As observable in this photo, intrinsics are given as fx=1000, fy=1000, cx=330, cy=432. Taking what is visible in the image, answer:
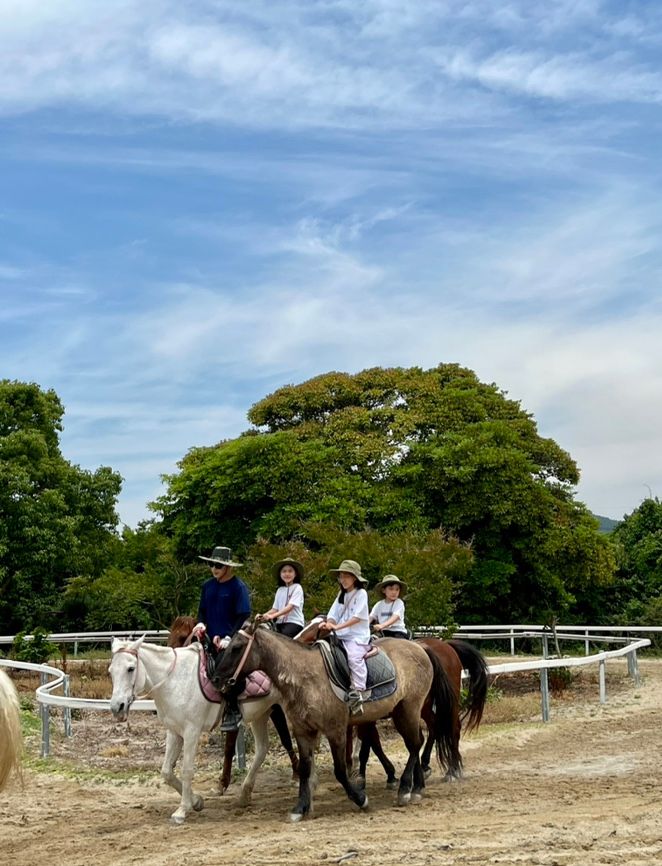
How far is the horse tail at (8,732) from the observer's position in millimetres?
7742

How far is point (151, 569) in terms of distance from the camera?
26.8 metres

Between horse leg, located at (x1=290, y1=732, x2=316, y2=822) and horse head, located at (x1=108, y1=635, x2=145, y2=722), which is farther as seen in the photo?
horse head, located at (x1=108, y1=635, x2=145, y2=722)

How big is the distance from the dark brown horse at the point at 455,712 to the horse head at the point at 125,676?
2389 millimetres

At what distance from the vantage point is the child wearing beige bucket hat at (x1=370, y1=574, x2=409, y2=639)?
36.4 feet

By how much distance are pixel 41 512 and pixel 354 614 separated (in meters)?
22.4

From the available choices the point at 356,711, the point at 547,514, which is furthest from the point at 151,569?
the point at 356,711

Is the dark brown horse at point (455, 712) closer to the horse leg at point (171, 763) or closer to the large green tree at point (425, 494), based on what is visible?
the horse leg at point (171, 763)

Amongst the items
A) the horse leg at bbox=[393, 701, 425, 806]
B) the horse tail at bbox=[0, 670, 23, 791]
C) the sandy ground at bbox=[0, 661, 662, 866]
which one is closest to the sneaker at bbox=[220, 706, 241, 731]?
the sandy ground at bbox=[0, 661, 662, 866]

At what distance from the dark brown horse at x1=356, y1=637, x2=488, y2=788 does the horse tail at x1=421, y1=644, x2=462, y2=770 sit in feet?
0.03

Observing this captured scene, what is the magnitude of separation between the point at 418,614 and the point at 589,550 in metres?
13.9

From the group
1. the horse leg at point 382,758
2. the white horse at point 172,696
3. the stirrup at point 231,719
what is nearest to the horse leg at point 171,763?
the white horse at point 172,696

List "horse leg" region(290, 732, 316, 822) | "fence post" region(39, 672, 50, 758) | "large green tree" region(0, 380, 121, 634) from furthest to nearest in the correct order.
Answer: "large green tree" region(0, 380, 121, 634)
"fence post" region(39, 672, 50, 758)
"horse leg" region(290, 732, 316, 822)

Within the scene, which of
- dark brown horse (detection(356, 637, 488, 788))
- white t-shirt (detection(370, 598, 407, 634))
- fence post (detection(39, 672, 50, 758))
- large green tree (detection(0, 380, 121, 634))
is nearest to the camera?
dark brown horse (detection(356, 637, 488, 788))

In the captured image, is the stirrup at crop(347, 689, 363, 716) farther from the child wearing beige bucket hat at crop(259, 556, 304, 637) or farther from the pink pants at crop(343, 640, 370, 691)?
the child wearing beige bucket hat at crop(259, 556, 304, 637)
